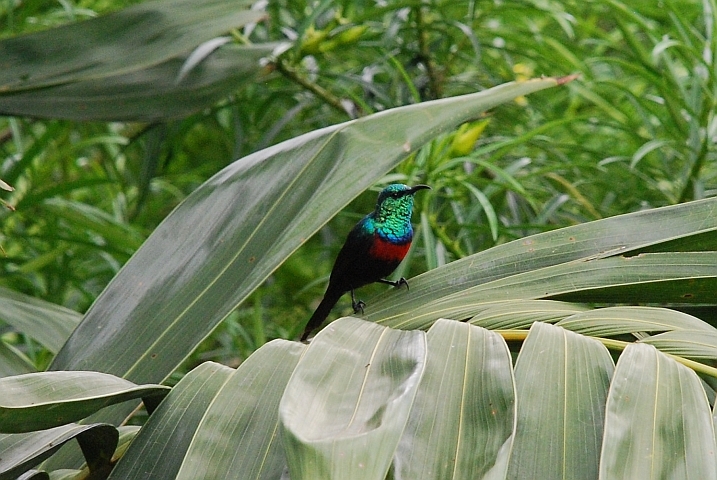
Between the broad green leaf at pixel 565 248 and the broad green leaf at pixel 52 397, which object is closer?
the broad green leaf at pixel 52 397

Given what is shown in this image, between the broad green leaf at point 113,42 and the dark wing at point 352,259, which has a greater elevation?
the broad green leaf at point 113,42

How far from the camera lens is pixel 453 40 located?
239cm

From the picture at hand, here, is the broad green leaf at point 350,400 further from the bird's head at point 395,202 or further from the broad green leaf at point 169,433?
the bird's head at point 395,202

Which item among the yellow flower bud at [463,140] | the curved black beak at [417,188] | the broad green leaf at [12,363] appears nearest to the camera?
the broad green leaf at [12,363]

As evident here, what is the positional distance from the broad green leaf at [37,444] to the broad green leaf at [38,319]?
677mm

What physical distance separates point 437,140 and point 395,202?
0.20 m

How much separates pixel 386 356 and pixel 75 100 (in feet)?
4.50

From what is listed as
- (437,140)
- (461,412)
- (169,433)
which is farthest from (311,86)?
(461,412)

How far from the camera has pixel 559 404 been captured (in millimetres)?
684

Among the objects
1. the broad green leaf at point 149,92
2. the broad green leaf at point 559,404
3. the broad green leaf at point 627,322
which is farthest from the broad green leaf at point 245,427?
the broad green leaf at point 149,92

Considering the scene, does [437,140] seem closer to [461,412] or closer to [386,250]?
[386,250]

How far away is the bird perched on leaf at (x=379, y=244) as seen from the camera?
5.60 feet

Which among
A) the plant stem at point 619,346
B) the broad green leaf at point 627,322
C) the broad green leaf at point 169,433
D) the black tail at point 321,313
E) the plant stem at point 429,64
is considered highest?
the broad green leaf at point 169,433

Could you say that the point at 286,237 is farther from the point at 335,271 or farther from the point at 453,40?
the point at 453,40
